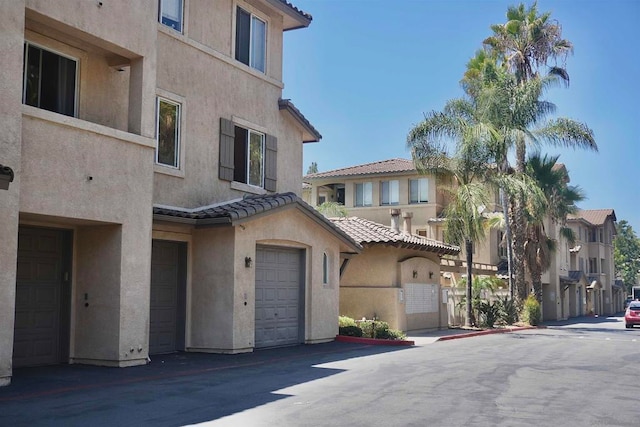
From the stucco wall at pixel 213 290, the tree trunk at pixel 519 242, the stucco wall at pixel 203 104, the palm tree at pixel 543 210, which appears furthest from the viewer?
the palm tree at pixel 543 210

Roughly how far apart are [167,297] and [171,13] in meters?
6.96

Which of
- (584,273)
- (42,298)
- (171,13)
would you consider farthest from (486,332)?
(584,273)

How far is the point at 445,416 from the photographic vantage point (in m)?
9.72

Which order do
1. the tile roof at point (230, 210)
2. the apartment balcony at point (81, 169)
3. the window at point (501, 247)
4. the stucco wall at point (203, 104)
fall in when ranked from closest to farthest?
the apartment balcony at point (81, 169), the tile roof at point (230, 210), the stucco wall at point (203, 104), the window at point (501, 247)

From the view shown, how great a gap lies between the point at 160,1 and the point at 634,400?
1337cm

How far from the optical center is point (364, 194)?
145 feet

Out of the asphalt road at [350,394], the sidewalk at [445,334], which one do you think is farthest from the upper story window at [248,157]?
the sidewalk at [445,334]

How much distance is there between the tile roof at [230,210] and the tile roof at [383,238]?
5.77 metres

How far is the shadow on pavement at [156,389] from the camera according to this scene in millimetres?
9312

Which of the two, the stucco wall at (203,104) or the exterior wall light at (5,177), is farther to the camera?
the stucco wall at (203,104)

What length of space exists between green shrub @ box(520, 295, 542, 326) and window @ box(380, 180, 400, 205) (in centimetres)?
1072

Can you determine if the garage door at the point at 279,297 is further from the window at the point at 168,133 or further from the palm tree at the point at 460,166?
the palm tree at the point at 460,166

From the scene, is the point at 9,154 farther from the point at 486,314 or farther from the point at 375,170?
the point at 375,170

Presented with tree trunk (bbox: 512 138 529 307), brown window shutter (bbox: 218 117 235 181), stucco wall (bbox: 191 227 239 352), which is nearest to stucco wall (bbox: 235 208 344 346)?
stucco wall (bbox: 191 227 239 352)
